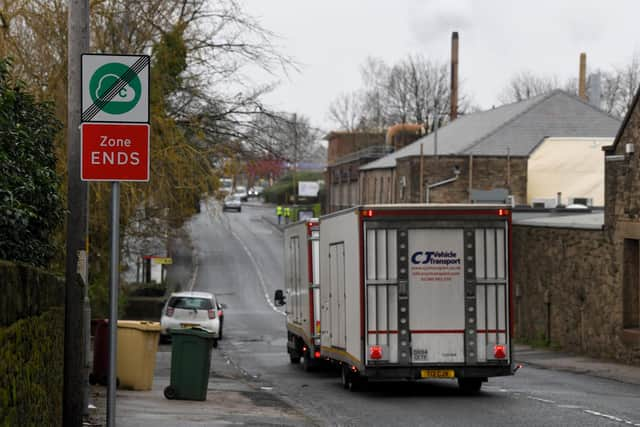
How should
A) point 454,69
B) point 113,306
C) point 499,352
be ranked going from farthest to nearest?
1. point 454,69
2. point 499,352
3. point 113,306

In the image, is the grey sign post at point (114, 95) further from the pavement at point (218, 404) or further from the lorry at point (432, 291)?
the lorry at point (432, 291)

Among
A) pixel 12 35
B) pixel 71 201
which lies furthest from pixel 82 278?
pixel 12 35

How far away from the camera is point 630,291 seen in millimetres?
27797

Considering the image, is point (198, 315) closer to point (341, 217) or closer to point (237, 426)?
point (341, 217)

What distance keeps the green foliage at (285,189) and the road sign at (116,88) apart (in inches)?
4427

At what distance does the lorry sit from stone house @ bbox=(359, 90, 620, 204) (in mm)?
37577

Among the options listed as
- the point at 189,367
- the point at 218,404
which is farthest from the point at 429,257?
the point at 189,367

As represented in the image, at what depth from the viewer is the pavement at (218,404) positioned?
45.6 ft

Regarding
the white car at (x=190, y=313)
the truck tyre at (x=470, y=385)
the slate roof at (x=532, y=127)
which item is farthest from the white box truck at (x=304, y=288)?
the slate roof at (x=532, y=127)

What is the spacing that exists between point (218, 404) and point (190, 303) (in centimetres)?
1747

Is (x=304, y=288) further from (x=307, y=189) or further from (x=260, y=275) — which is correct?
(x=307, y=189)

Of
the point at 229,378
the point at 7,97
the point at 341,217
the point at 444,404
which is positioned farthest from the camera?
the point at 229,378

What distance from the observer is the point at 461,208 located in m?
17.2

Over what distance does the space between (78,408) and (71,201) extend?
2152 mm
